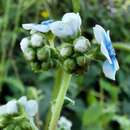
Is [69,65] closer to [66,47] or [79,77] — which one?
[66,47]

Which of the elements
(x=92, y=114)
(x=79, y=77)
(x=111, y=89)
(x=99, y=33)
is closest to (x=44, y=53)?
(x=99, y=33)

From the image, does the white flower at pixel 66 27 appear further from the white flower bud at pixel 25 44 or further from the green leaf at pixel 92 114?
the green leaf at pixel 92 114

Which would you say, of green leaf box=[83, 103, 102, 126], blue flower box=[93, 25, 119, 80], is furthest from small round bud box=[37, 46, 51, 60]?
green leaf box=[83, 103, 102, 126]

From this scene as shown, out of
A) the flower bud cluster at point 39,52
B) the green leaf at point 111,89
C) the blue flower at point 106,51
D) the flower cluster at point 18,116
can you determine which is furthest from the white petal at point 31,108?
the green leaf at point 111,89

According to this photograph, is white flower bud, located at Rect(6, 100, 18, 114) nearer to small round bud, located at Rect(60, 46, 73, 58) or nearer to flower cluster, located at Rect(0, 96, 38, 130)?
flower cluster, located at Rect(0, 96, 38, 130)

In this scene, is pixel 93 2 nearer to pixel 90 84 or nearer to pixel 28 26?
pixel 90 84

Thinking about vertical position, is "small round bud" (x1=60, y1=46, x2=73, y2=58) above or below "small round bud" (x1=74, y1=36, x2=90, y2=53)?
below
